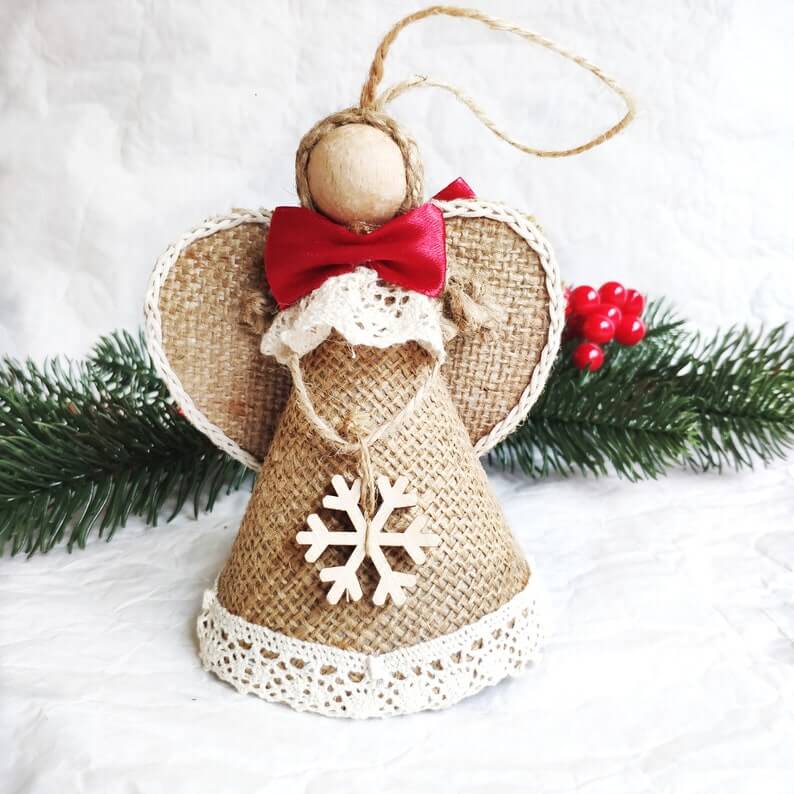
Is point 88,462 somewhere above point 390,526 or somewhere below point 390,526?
below

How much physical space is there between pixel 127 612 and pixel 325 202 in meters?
0.41

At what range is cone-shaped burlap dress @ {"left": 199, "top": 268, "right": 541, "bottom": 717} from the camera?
734 mm

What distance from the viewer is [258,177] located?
4.46ft

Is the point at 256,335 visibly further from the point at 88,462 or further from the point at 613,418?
the point at 613,418

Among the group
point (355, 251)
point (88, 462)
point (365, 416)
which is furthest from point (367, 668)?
point (88, 462)

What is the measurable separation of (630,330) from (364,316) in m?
0.50

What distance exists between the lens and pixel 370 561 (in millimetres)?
750

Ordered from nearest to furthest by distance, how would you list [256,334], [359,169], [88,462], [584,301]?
[359,169], [256,334], [88,462], [584,301]

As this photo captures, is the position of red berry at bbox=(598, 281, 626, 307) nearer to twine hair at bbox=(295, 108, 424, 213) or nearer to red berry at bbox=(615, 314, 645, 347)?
red berry at bbox=(615, 314, 645, 347)

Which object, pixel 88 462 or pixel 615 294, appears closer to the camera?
pixel 88 462

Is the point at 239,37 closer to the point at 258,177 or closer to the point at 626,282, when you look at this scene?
the point at 258,177

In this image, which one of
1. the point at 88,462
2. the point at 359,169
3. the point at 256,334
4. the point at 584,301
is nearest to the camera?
the point at 359,169

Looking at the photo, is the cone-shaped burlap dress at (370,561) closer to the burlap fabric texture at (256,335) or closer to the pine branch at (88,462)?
the burlap fabric texture at (256,335)

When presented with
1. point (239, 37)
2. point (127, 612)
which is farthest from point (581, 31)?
point (127, 612)
